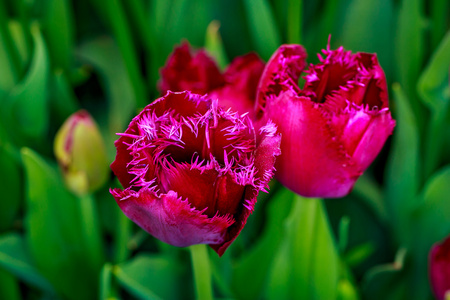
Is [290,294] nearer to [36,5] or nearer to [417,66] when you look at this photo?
[417,66]

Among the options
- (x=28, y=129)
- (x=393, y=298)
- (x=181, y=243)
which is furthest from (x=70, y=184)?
(x=393, y=298)

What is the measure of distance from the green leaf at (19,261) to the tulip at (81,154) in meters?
0.12

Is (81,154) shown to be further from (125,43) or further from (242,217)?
(242,217)

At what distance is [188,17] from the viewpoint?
0.66 m

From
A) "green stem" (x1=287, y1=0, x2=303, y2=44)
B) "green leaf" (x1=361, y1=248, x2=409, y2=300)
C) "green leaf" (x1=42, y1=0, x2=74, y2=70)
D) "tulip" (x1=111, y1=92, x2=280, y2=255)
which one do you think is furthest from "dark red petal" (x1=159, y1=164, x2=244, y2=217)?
"green leaf" (x1=42, y1=0, x2=74, y2=70)

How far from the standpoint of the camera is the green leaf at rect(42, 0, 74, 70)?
2.09 feet

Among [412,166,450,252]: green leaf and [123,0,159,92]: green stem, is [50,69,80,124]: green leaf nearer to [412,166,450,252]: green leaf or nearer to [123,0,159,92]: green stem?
[123,0,159,92]: green stem

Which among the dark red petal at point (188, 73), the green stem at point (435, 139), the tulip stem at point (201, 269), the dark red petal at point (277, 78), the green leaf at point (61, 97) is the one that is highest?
the dark red petal at point (277, 78)

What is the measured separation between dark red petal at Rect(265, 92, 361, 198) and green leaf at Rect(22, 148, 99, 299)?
0.31 meters

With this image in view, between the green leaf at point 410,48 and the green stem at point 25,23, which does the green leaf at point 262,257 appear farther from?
the green stem at point 25,23

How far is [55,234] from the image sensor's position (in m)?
0.56

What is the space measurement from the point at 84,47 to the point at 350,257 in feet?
1.49

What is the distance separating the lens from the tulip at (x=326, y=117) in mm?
284

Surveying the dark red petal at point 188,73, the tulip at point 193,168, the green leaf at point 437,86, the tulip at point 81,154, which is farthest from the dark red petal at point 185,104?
the green leaf at point 437,86
